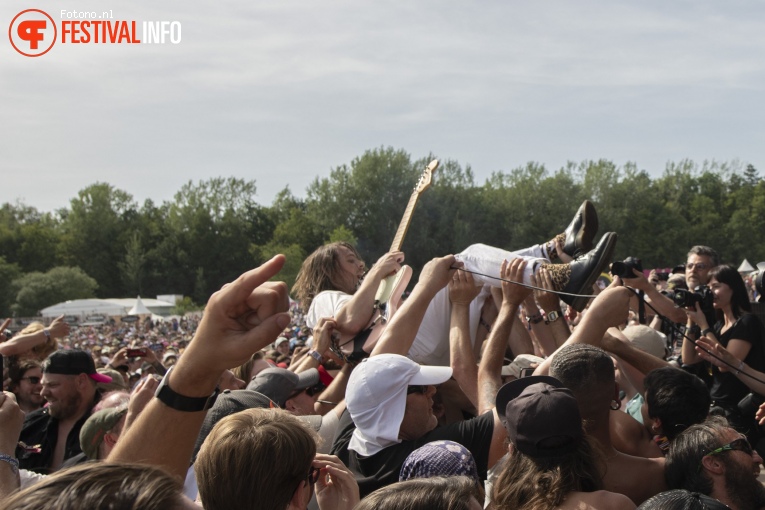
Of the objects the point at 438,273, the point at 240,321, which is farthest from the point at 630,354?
the point at 240,321

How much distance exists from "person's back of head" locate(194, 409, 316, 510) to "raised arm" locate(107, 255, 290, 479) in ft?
0.51

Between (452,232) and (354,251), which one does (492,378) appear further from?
(452,232)

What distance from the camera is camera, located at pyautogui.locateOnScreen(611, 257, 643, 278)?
3.88m

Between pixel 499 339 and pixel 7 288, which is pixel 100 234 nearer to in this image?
pixel 7 288

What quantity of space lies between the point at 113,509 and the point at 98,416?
277 centimetres

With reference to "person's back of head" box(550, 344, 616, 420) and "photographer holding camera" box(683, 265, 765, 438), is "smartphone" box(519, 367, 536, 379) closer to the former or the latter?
"person's back of head" box(550, 344, 616, 420)

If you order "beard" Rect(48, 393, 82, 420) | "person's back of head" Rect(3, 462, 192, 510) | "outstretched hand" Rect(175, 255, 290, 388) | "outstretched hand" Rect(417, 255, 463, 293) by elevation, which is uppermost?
"outstretched hand" Rect(175, 255, 290, 388)

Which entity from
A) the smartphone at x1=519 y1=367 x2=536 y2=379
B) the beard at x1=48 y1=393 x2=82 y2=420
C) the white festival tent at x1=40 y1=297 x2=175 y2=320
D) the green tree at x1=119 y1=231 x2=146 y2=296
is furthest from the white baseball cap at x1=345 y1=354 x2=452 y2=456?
the green tree at x1=119 y1=231 x2=146 y2=296

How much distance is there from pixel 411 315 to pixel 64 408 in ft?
8.16

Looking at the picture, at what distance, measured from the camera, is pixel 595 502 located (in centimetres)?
231

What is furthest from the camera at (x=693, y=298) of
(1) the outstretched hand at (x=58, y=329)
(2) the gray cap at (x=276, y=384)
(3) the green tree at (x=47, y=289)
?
(3) the green tree at (x=47, y=289)

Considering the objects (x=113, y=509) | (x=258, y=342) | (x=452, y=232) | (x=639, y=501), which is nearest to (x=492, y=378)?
(x=639, y=501)

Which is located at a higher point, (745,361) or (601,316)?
(601,316)

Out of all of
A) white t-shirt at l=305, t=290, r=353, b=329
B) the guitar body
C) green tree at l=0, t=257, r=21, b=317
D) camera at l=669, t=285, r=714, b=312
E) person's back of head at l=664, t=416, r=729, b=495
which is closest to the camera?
person's back of head at l=664, t=416, r=729, b=495
